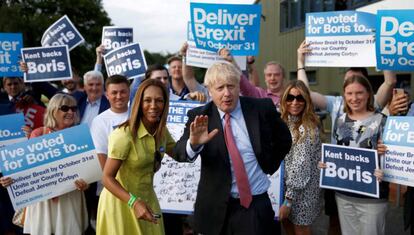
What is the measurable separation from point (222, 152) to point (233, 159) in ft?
0.31

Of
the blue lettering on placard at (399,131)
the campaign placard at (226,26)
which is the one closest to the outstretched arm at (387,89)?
the blue lettering on placard at (399,131)

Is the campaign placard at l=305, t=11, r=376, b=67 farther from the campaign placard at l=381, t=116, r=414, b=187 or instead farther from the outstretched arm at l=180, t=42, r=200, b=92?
the outstretched arm at l=180, t=42, r=200, b=92

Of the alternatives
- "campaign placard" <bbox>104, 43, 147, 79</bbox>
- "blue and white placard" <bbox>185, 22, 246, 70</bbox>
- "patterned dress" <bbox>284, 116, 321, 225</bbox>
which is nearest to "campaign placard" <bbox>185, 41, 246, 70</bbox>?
"blue and white placard" <bbox>185, 22, 246, 70</bbox>

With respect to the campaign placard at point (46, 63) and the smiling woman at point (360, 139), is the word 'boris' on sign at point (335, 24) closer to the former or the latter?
the smiling woman at point (360, 139)

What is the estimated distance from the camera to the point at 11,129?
178 inches

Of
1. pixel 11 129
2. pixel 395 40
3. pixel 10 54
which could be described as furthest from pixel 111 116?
pixel 395 40

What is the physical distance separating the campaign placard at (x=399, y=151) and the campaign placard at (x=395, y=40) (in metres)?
0.70

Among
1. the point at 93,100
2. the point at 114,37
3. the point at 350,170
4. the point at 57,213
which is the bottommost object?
the point at 57,213

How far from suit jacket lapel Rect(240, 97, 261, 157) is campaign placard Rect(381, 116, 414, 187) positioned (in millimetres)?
1338

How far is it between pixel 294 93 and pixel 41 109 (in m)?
3.30

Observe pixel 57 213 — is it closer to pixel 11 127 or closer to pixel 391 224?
pixel 11 127

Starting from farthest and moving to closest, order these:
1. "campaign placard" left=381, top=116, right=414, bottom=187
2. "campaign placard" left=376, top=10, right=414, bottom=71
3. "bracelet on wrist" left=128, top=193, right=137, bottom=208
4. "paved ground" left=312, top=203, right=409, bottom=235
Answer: "paved ground" left=312, top=203, right=409, bottom=235 → "campaign placard" left=376, top=10, right=414, bottom=71 → "campaign placard" left=381, top=116, right=414, bottom=187 → "bracelet on wrist" left=128, top=193, right=137, bottom=208

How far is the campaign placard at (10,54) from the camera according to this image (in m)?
5.88

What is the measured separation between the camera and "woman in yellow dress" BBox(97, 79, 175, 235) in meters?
2.98
